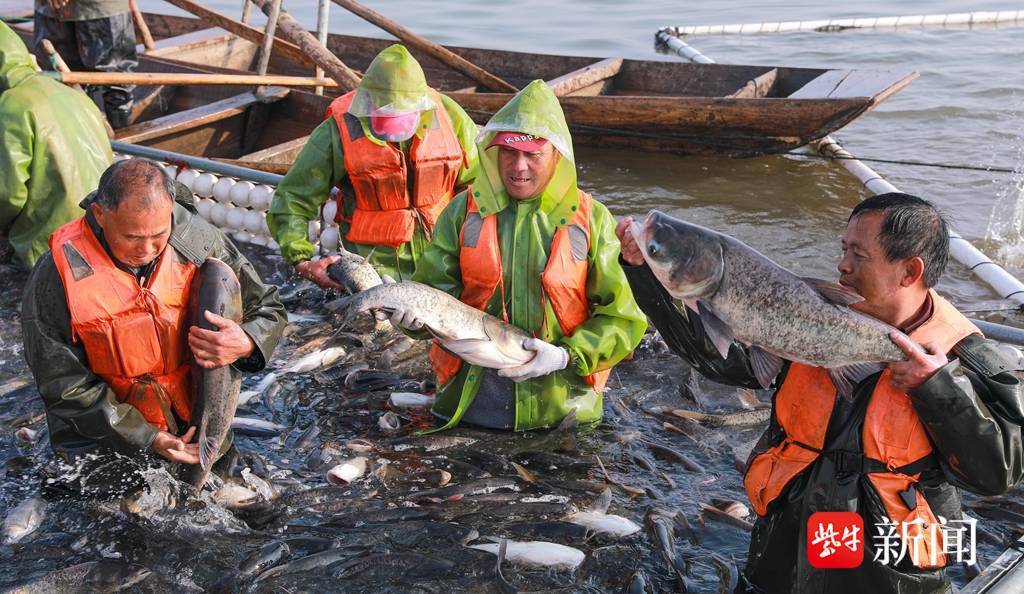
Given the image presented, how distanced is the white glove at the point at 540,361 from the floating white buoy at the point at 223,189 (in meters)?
4.71

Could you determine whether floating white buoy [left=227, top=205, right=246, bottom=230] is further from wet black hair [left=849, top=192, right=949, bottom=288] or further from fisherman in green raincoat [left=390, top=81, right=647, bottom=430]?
wet black hair [left=849, top=192, right=949, bottom=288]

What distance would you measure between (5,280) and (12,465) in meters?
3.20

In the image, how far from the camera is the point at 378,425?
5.90 meters

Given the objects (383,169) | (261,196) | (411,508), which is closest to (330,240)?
(261,196)

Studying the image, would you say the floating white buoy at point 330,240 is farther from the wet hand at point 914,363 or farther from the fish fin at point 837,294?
the wet hand at point 914,363

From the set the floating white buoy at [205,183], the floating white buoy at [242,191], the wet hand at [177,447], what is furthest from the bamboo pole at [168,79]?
the wet hand at [177,447]

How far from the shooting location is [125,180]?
4.02 meters

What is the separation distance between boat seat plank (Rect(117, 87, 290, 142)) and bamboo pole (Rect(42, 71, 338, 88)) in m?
0.29

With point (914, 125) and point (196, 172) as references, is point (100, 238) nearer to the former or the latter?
point (196, 172)

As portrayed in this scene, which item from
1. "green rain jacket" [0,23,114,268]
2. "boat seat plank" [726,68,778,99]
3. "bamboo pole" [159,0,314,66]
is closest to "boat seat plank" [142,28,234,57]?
"bamboo pole" [159,0,314,66]

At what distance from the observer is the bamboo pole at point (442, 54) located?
483 inches

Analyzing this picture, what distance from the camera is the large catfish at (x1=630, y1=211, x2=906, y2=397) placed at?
132 inches

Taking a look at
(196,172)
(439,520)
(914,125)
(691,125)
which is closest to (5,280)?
(196,172)

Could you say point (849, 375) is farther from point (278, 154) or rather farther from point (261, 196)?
point (278, 154)
